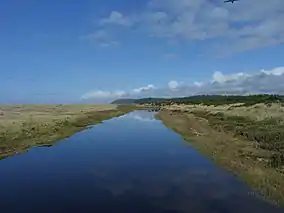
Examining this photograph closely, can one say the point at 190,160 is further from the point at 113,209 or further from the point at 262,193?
the point at 113,209

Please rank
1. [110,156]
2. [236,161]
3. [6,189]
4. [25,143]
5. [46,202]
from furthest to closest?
[25,143], [110,156], [236,161], [6,189], [46,202]

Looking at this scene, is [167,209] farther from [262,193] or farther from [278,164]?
[278,164]

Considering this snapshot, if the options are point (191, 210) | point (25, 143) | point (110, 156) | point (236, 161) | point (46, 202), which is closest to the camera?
point (191, 210)

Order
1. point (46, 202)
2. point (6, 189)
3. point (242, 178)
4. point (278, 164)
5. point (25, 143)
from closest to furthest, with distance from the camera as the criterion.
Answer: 1. point (46, 202)
2. point (6, 189)
3. point (242, 178)
4. point (278, 164)
5. point (25, 143)

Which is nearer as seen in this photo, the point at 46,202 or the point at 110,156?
the point at 46,202

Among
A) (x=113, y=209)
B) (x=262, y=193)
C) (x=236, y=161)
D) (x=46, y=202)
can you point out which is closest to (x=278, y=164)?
(x=236, y=161)

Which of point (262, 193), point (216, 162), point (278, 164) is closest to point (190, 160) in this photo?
point (216, 162)
